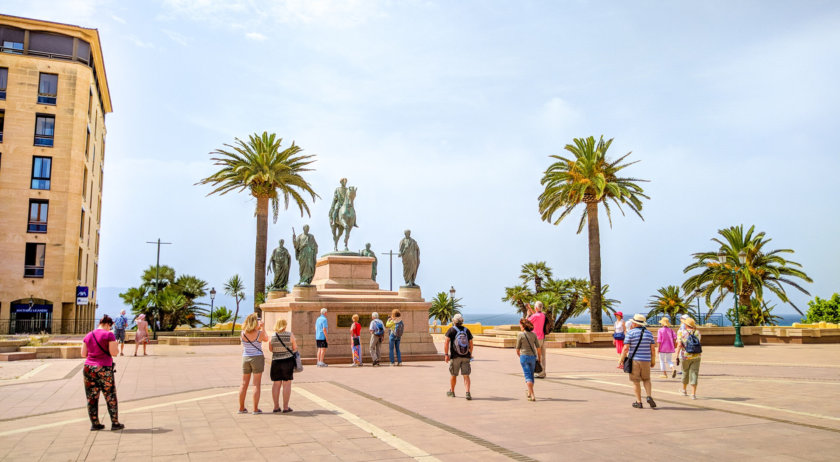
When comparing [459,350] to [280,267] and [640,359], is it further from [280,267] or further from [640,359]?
[280,267]

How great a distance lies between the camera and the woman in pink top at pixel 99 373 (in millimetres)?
7656

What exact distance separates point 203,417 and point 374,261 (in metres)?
13.5

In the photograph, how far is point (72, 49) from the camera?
4250 cm

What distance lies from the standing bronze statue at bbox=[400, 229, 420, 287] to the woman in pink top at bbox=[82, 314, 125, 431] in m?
13.2

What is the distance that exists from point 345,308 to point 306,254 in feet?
7.49

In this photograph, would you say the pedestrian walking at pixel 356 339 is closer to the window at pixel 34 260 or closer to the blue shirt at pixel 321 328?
the blue shirt at pixel 321 328

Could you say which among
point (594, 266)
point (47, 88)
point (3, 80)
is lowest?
point (594, 266)

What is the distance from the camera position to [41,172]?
40.0 m

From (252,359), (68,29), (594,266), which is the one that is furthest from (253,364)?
(68,29)

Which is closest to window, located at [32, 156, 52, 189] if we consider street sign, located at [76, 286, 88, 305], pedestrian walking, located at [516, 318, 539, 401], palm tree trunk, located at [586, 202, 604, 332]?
street sign, located at [76, 286, 88, 305]

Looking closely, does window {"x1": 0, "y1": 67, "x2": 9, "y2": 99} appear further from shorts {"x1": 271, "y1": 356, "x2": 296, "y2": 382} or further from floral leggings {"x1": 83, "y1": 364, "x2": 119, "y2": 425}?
shorts {"x1": 271, "y1": 356, "x2": 296, "y2": 382}

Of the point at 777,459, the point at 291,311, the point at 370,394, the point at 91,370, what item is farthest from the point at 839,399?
the point at 291,311

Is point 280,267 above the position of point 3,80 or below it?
below

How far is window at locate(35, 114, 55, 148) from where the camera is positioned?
40219 millimetres
